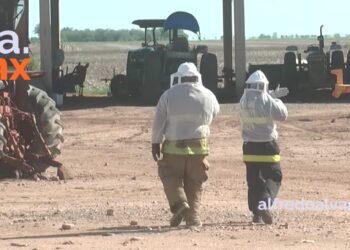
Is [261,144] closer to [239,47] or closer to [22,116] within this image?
[22,116]

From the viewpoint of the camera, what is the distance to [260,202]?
1048cm

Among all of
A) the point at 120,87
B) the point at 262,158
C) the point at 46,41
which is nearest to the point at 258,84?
the point at 262,158

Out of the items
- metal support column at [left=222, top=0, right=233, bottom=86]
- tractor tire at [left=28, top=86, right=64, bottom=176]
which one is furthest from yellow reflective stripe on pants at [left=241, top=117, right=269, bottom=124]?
metal support column at [left=222, top=0, right=233, bottom=86]

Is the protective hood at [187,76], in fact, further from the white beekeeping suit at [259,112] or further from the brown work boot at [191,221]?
the brown work boot at [191,221]

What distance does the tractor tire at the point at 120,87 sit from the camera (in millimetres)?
34062

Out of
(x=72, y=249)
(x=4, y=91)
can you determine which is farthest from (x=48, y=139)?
(x=72, y=249)

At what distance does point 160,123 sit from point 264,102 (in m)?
1.14

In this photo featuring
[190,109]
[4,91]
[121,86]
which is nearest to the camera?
[190,109]

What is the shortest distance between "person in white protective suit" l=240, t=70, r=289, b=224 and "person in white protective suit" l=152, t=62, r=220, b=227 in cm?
51

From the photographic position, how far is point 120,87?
112 ft

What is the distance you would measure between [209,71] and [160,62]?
1.63 metres

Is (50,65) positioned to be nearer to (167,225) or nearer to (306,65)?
(306,65)

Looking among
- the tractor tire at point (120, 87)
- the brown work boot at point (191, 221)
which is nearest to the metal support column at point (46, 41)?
the tractor tire at point (120, 87)

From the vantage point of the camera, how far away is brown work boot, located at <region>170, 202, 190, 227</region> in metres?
10.2
